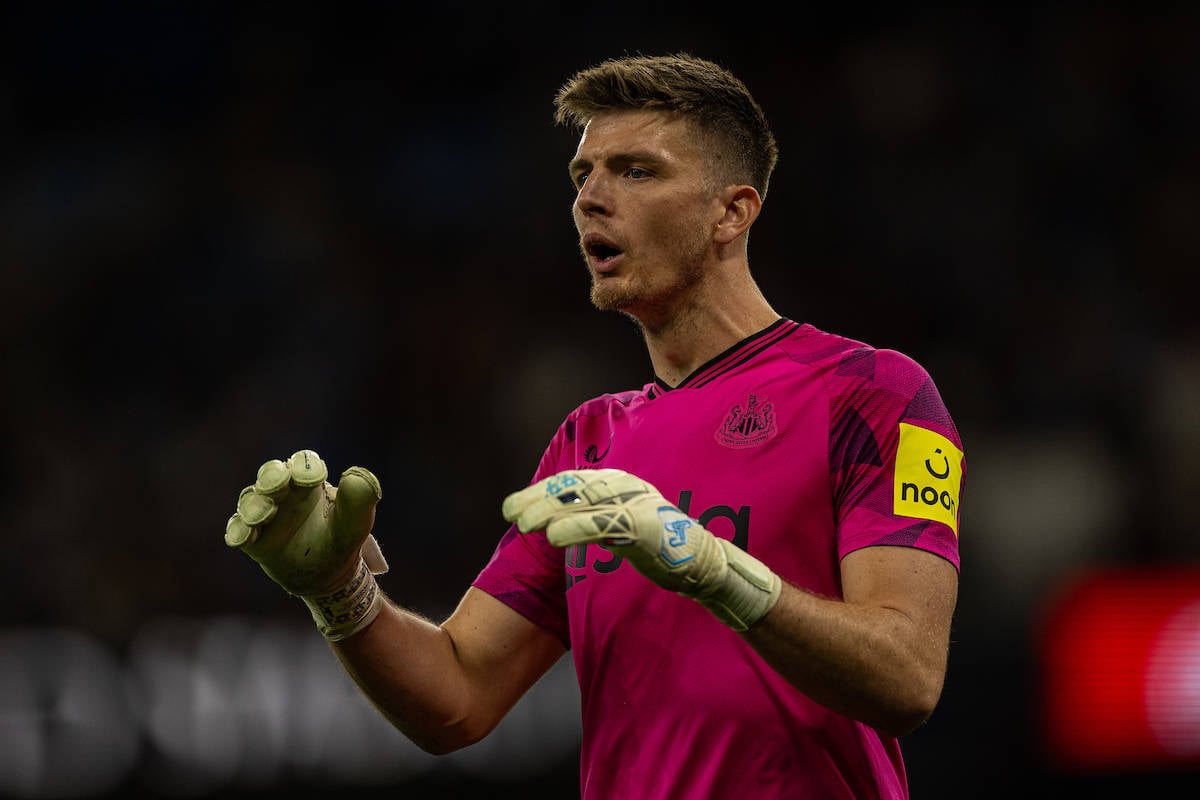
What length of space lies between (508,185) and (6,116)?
156 inches

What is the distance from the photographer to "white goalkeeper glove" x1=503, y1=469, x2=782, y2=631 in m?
2.67

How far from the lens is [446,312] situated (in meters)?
10.4

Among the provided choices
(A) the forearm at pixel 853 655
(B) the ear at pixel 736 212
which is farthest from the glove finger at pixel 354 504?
(B) the ear at pixel 736 212

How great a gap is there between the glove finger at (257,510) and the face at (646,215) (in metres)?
1.03

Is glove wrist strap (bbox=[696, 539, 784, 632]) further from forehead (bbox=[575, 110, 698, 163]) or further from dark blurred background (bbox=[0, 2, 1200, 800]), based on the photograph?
dark blurred background (bbox=[0, 2, 1200, 800])

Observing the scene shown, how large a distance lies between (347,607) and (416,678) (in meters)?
0.27

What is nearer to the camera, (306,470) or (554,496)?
(554,496)

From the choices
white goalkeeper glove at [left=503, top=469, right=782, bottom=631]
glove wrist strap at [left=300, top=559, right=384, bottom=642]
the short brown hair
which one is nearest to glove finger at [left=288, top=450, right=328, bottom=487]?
glove wrist strap at [left=300, top=559, right=384, bottom=642]

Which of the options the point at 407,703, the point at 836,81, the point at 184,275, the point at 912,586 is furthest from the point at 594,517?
the point at 836,81

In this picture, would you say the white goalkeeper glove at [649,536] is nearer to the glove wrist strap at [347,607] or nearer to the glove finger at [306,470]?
the glove finger at [306,470]

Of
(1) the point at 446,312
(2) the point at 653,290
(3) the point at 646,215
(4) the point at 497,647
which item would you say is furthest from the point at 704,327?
(1) the point at 446,312

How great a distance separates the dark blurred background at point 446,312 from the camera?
8.01 metres

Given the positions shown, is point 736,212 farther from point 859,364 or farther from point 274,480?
point 274,480

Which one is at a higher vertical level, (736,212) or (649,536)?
(736,212)
